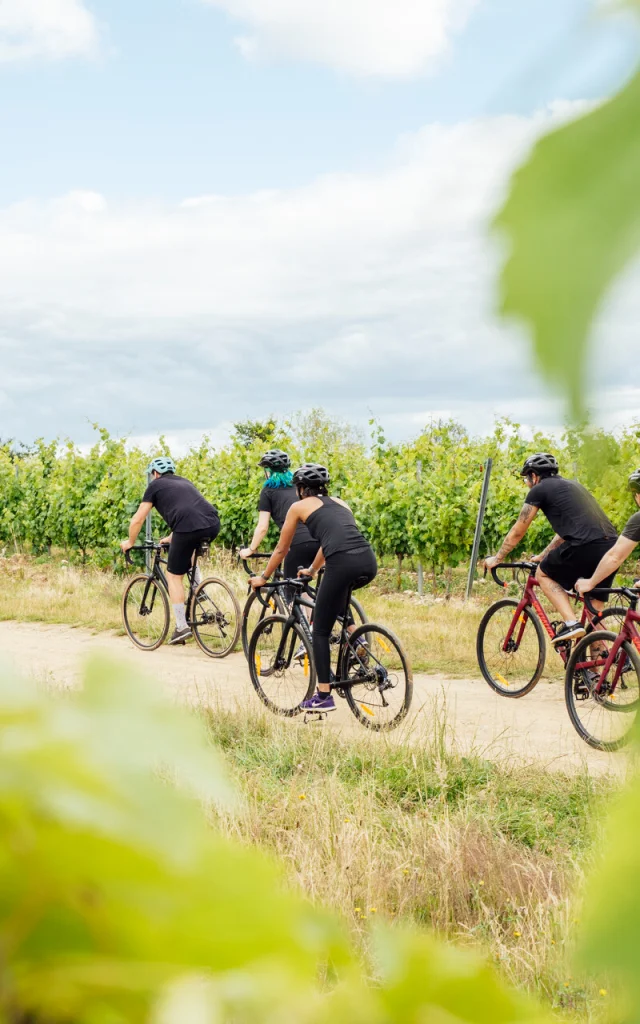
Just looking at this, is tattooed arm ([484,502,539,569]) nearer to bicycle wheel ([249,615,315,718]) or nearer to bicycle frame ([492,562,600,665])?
bicycle frame ([492,562,600,665])

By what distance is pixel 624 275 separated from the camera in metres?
0.19

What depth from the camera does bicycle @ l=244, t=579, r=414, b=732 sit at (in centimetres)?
630

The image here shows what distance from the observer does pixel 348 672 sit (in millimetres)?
6523

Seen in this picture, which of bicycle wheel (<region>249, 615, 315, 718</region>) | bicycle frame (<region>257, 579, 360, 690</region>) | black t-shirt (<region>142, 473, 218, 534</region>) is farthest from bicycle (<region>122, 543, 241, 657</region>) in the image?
bicycle frame (<region>257, 579, 360, 690</region>)

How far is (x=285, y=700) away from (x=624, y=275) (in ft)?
23.8

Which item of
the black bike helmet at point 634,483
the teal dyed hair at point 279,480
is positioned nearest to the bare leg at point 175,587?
the teal dyed hair at point 279,480

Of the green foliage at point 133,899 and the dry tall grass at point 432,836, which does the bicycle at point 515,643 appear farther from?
the green foliage at point 133,899

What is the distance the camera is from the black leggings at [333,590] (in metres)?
6.20

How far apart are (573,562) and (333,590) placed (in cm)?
179

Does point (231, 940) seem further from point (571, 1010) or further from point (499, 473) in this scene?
point (499, 473)

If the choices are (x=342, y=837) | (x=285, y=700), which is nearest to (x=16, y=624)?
(x=285, y=700)

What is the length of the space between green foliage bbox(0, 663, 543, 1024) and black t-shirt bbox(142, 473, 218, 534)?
345 inches

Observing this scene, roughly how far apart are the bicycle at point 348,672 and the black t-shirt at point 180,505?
1846 millimetres

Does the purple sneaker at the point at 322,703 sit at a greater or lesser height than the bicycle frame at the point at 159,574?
lesser
